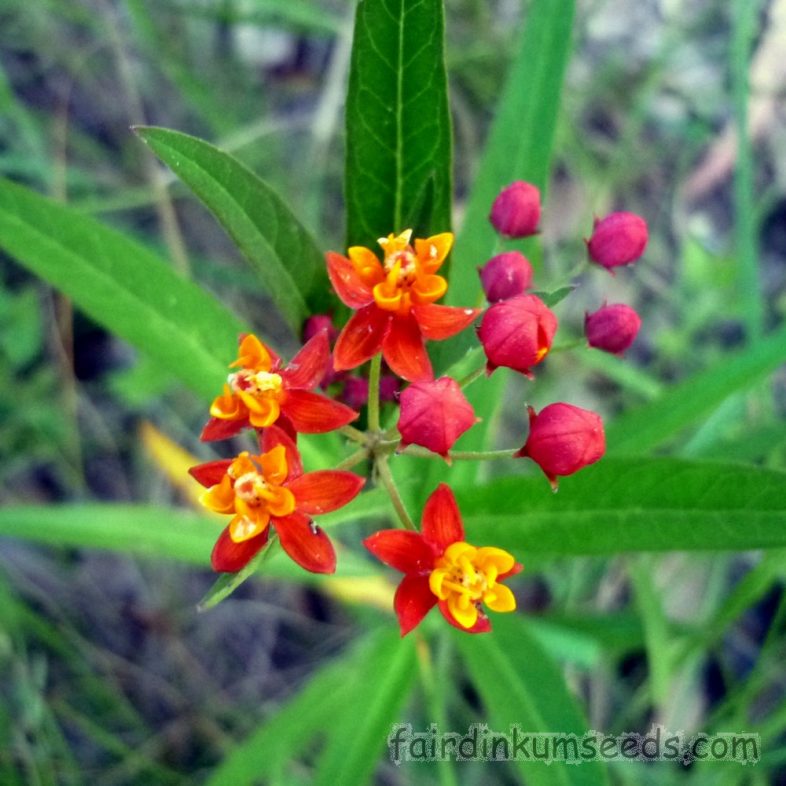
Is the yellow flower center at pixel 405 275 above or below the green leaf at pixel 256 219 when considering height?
below

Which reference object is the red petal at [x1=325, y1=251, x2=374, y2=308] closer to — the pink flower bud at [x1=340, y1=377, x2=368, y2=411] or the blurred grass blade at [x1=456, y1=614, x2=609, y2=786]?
the pink flower bud at [x1=340, y1=377, x2=368, y2=411]

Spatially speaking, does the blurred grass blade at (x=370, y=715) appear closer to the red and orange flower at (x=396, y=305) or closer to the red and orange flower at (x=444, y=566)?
the red and orange flower at (x=444, y=566)

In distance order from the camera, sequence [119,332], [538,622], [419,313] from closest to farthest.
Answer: [419,313]
[119,332]
[538,622]

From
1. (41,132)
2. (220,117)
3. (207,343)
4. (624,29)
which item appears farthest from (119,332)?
(624,29)

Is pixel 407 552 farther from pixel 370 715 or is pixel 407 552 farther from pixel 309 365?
pixel 370 715

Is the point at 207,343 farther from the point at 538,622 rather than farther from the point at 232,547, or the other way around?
the point at 538,622

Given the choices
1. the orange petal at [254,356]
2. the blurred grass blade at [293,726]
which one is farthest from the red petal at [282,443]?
the blurred grass blade at [293,726]
